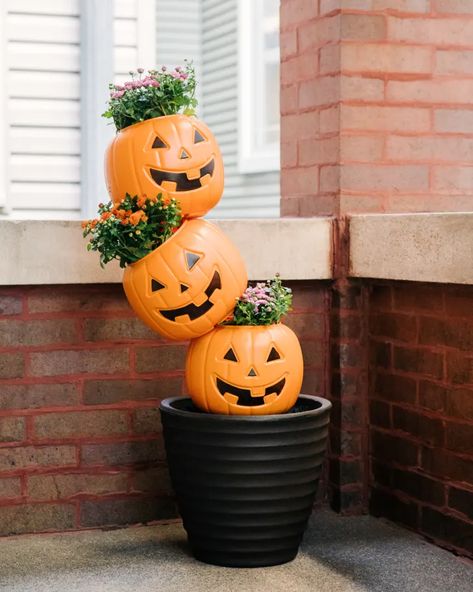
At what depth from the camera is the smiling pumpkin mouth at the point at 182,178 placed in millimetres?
3242

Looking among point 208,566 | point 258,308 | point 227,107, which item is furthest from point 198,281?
point 227,107

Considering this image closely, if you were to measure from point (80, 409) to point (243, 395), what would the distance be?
0.70m

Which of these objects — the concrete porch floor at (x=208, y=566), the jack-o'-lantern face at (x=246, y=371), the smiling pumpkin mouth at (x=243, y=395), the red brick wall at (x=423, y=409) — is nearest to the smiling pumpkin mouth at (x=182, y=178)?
the jack-o'-lantern face at (x=246, y=371)

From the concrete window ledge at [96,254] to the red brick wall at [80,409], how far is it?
0.08m

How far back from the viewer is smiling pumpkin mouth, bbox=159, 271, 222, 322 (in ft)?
10.8

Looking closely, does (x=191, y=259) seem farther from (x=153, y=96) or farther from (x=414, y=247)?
(x=414, y=247)

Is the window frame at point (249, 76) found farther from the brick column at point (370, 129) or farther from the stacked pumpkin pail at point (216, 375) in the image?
the stacked pumpkin pail at point (216, 375)

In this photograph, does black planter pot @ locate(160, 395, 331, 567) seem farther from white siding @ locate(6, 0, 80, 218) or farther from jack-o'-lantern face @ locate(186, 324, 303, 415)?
white siding @ locate(6, 0, 80, 218)

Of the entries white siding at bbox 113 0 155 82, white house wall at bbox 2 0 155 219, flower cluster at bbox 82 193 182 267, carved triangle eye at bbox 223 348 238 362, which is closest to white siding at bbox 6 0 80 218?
white house wall at bbox 2 0 155 219

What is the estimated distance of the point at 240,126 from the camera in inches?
343

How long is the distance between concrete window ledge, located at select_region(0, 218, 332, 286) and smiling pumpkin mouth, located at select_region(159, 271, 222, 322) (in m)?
0.43

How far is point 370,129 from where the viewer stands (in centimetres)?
387

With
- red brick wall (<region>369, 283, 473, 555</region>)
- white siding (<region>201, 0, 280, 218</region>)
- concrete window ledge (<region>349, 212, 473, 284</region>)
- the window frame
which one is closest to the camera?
concrete window ledge (<region>349, 212, 473, 284</region>)

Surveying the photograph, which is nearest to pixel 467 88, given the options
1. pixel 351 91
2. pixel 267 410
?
pixel 351 91
